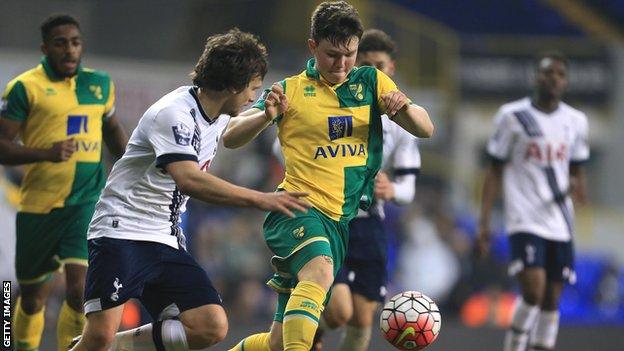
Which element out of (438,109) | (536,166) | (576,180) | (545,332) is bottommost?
(545,332)

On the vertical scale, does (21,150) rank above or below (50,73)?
below

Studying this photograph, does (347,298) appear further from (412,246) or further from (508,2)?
(508,2)

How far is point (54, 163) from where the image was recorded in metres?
7.74

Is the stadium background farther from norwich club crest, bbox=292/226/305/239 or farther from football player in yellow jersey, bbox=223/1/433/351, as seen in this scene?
norwich club crest, bbox=292/226/305/239

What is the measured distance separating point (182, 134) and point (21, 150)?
2.08 meters

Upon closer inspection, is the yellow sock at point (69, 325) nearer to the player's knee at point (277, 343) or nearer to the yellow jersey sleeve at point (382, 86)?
the player's knee at point (277, 343)

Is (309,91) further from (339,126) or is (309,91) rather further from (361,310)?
(361,310)

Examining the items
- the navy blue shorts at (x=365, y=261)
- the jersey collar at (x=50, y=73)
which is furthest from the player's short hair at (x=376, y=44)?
the jersey collar at (x=50, y=73)

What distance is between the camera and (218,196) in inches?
222

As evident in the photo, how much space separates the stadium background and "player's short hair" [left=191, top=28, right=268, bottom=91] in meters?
4.99

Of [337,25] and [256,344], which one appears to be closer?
[337,25]

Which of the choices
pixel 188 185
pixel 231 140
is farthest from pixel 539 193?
pixel 188 185

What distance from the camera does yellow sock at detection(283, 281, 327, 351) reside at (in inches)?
238

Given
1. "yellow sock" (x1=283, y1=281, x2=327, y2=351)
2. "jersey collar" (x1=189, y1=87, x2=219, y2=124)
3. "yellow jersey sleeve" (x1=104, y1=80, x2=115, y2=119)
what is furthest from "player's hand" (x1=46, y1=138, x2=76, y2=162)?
"yellow sock" (x1=283, y1=281, x2=327, y2=351)
